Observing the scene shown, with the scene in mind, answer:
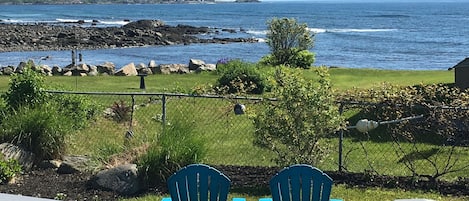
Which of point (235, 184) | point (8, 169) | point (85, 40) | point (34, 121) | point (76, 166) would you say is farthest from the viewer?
point (85, 40)

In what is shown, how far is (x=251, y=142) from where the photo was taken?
12328mm

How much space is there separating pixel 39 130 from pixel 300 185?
5.43 metres

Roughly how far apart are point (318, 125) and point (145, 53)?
4333 cm

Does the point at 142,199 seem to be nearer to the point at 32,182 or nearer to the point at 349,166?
the point at 32,182

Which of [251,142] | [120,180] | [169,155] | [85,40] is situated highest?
[169,155]

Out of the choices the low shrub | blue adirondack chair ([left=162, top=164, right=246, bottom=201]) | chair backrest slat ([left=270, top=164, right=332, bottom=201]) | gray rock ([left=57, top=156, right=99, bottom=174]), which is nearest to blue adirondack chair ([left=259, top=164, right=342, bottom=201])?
chair backrest slat ([left=270, top=164, right=332, bottom=201])

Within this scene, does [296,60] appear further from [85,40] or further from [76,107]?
[85,40]

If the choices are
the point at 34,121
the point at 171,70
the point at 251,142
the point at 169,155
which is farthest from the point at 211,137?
the point at 171,70

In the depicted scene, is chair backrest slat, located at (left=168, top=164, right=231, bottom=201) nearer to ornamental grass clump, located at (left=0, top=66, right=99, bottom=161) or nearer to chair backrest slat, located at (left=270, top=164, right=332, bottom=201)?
chair backrest slat, located at (left=270, top=164, right=332, bottom=201)

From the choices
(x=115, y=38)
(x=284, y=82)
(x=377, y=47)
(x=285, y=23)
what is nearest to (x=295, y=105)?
(x=284, y=82)

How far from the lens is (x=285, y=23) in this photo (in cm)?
3022

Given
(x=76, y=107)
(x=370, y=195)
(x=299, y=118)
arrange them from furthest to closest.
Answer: (x=76, y=107) < (x=370, y=195) < (x=299, y=118)

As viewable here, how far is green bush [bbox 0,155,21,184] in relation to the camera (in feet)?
28.7

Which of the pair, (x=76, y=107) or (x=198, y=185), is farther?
(x=76, y=107)
